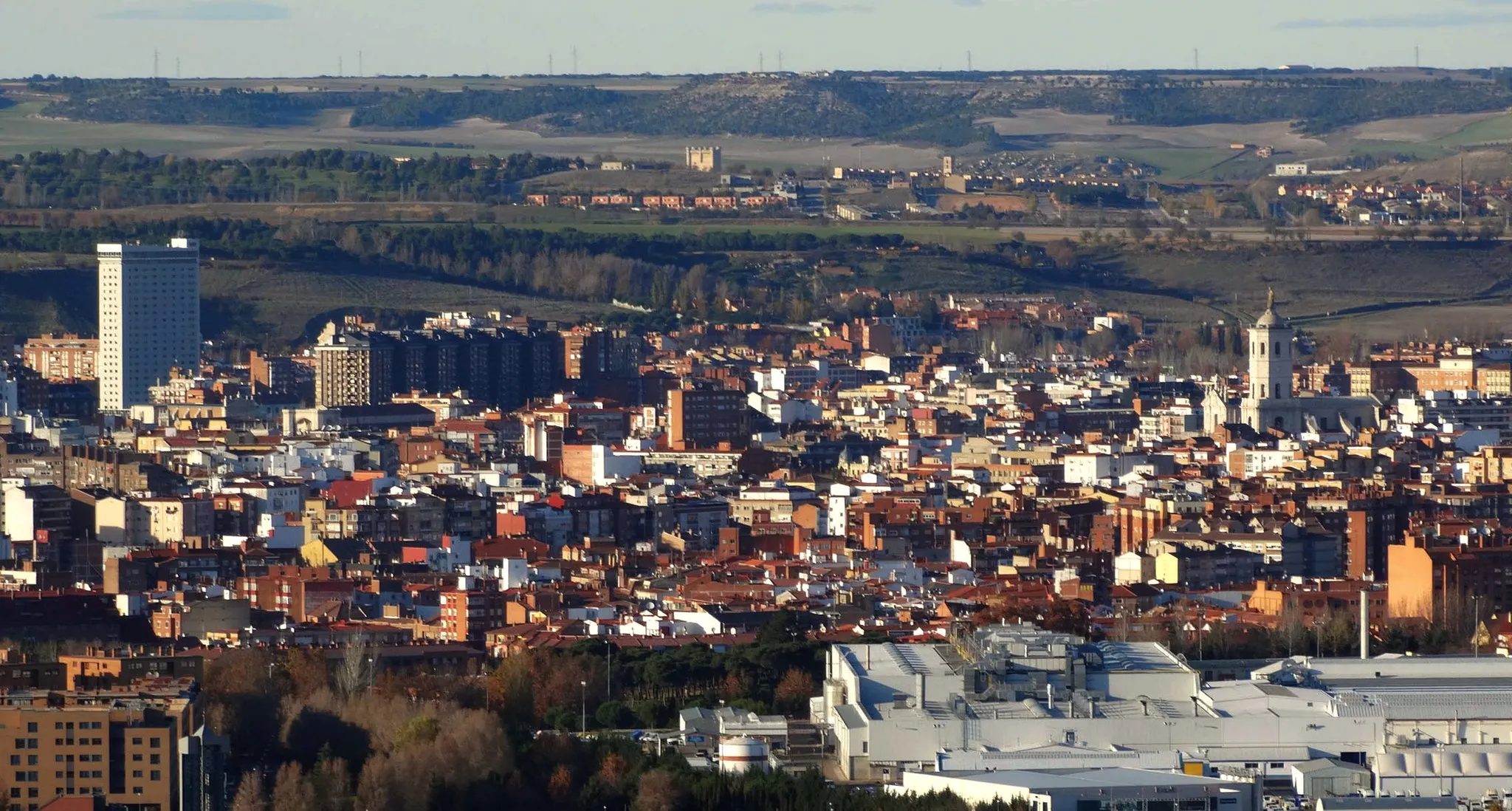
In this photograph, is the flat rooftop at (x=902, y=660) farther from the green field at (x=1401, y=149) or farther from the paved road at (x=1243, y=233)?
the green field at (x=1401, y=149)

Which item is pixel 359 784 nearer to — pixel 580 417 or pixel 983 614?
pixel 983 614

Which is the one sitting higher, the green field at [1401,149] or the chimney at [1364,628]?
the green field at [1401,149]

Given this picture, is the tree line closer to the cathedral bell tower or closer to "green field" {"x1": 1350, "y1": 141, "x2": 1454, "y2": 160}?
"green field" {"x1": 1350, "y1": 141, "x2": 1454, "y2": 160}

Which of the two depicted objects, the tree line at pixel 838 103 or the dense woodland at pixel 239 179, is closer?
the dense woodland at pixel 239 179

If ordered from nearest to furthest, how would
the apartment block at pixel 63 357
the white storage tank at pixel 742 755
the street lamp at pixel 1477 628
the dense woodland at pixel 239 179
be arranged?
the white storage tank at pixel 742 755 < the street lamp at pixel 1477 628 < the apartment block at pixel 63 357 < the dense woodland at pixel 239 179

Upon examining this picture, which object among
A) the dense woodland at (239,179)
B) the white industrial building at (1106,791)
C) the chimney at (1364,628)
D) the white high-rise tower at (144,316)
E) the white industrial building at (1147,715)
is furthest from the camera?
the dense woodland at (239,179)

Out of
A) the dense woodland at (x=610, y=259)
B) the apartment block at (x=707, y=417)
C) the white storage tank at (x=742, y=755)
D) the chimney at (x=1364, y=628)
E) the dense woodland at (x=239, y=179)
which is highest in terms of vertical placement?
the dense woodland at (x=239, y=179)

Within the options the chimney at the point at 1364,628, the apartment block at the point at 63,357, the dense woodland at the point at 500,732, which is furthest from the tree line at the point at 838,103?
the dense woodland at the point at 500,732

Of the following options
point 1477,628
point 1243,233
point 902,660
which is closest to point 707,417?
point 1477,628
